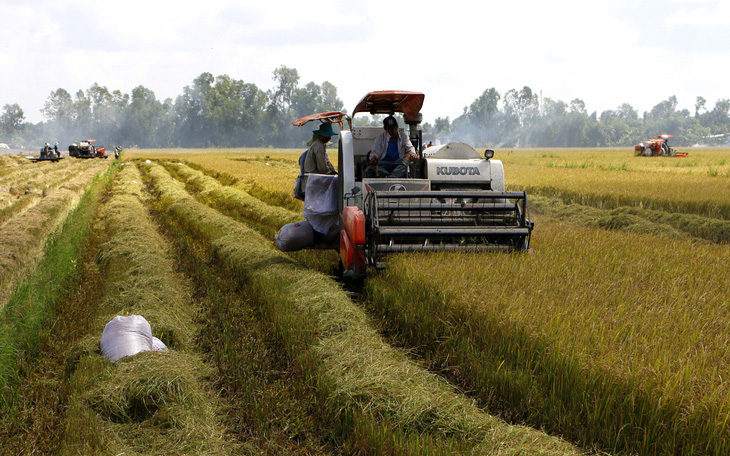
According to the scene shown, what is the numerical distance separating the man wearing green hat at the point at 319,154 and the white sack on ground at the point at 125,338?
3554 millimetres

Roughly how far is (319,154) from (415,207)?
191 centimetres

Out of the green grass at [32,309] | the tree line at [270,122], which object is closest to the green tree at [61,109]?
the tree line at [270,122]

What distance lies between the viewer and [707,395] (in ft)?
9.58

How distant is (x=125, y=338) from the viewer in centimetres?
460

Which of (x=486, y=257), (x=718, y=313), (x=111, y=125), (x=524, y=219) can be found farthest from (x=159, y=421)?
(x=111, y=125)

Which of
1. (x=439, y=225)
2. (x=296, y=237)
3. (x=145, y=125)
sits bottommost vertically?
(x=296, y=237)

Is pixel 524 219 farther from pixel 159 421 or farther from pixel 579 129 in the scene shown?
pixel 579 129

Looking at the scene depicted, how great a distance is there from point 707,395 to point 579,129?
412 ft

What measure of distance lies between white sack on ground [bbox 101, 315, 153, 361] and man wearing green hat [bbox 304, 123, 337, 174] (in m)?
3.55

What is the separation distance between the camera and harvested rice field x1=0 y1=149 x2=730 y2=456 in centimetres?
324

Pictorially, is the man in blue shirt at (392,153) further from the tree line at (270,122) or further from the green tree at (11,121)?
the green tree at (11,121)

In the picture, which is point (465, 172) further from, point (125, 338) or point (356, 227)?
point (125, 338)

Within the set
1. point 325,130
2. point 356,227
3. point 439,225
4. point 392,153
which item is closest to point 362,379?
point 356,227

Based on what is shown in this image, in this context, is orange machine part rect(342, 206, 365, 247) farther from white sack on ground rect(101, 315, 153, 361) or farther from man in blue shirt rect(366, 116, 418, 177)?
white sack on ground rect(101, 315, 153, 361)
